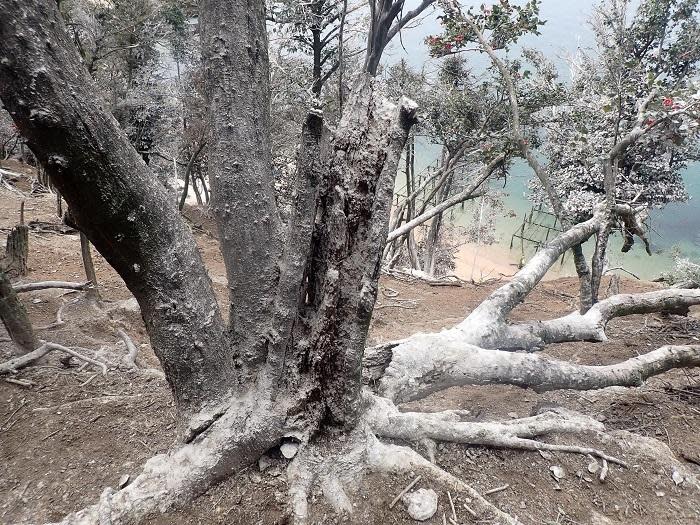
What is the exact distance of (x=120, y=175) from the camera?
1.13 m

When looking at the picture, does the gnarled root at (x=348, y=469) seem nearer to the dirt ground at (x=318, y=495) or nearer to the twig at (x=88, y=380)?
the dirt ground at (x=318, y=495)

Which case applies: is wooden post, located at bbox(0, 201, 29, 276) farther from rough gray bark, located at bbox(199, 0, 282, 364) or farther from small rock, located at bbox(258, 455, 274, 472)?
small rock, located at bbox(258, 455, 274, 472)

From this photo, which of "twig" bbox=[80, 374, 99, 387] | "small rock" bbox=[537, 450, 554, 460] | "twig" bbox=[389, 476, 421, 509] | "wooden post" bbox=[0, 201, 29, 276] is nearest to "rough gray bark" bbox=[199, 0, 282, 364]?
"twig" bbox=[389, 476, 421, 509]

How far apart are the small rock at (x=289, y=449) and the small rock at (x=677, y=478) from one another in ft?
5.23

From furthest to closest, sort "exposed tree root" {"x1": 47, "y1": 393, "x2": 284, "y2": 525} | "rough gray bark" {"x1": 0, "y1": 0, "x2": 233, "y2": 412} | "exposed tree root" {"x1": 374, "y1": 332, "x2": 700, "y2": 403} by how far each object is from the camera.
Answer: "exposed tree root" {"x1": 374, "y1": 332, "x2": 700, "y2": 403} < "exposed tree root" {"x1": 47, "y1": 393, "x2": 284, "y2": 525} < "rough gray bark" {"x1": 0, "y1": 0, "x2": 233, "y2": 412}

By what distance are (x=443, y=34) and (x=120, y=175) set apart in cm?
695

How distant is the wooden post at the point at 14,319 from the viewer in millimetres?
2566

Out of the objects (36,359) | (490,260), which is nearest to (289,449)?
(36,359)

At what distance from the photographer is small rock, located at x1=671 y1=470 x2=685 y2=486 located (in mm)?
1888

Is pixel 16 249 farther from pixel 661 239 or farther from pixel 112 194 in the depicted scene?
pixel 661 239

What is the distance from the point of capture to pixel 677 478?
6.23 ft

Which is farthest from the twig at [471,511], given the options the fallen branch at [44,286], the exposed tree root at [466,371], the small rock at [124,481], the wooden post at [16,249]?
the wooden post at [16,249]

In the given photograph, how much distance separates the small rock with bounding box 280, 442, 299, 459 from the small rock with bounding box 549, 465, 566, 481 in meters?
1.05

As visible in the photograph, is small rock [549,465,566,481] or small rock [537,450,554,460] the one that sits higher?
small rock [537,450,554,460]
